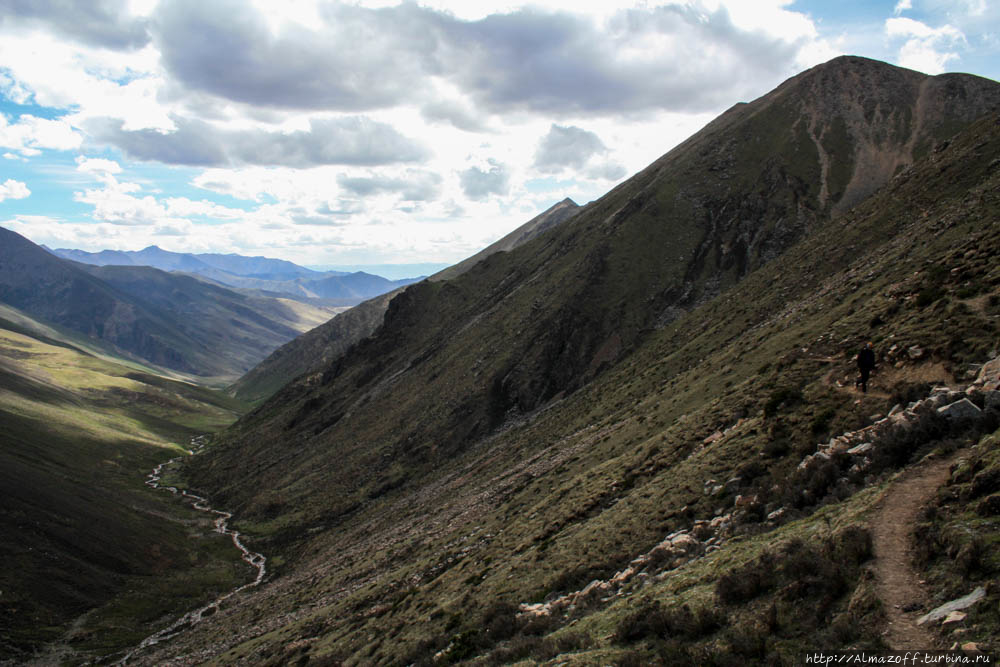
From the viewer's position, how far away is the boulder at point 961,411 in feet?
59.8

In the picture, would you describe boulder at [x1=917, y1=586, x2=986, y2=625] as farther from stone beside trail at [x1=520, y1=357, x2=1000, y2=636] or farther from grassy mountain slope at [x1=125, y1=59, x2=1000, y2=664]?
grassy mountain slope at [x1=125, y1=59, x2=1000, y2=664]

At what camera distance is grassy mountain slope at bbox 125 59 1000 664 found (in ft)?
65.7

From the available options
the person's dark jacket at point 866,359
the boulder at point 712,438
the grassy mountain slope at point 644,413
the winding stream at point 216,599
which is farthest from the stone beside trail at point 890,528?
the winding stream at point 216,599

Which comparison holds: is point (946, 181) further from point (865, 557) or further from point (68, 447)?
point (68, 447)

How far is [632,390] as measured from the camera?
63500 mm

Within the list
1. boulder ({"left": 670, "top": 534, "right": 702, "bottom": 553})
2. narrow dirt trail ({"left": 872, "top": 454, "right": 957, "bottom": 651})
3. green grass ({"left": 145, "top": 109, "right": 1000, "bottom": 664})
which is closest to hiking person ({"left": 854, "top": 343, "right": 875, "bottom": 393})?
green grass ({"left": 145, "top": 109, "right": 1000, "bottom": 664})

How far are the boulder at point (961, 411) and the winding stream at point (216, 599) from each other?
65.7 m

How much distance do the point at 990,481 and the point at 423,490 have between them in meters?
69.8

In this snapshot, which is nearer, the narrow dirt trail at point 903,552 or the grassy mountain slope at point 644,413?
the narrow dirt trail at point 903,552

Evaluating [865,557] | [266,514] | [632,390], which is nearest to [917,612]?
[865,557]

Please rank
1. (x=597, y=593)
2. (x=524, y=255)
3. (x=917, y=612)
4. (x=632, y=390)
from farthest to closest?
(x=524, y=255) < (x=632, y=390) < (x=597, y=593) < (x=917, y=612)

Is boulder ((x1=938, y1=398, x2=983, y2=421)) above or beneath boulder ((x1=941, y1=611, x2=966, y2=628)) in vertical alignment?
above

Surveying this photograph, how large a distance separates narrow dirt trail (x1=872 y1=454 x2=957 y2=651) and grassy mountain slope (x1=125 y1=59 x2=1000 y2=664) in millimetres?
494

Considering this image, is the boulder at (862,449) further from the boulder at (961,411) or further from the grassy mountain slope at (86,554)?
the grassy mountain slope at (86,554)
